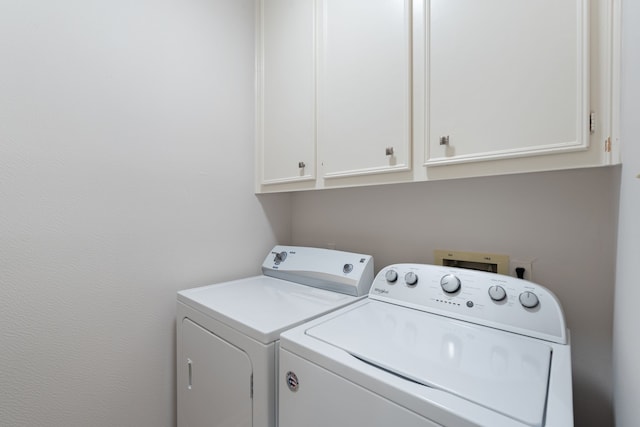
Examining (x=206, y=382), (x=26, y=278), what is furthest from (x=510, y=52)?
(x=26, y=278)

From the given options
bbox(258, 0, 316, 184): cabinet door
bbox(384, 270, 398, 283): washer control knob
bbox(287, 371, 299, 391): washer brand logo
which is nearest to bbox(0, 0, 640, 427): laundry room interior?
bbox(258, 0, 316, 184): cabinet door

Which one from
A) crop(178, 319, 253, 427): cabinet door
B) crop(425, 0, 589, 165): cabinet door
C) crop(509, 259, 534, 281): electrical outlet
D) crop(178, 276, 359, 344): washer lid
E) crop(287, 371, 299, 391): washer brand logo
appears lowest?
crop(178, 319, 253, 427): cabinet door

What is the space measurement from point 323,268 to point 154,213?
0.83 meters

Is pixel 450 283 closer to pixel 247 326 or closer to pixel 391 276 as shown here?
pixel 391 276

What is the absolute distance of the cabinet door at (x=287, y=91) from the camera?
1378 mm

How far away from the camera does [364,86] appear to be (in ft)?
3.84

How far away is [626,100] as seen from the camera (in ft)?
2.10

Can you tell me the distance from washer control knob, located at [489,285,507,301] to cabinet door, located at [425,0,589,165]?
1.42 feet

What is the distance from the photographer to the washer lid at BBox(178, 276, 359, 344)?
944 millimetres

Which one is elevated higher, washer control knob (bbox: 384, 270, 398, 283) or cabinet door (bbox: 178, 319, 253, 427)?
washer control knob (bbox: 384, 270, 398, 283)

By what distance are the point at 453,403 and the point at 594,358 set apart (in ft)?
2.67

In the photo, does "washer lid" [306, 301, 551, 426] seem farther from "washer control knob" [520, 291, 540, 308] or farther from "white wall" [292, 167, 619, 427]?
"white wall" [292, 167, 619, 427]

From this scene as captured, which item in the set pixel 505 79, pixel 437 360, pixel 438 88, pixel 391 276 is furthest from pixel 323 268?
pixel 505 79

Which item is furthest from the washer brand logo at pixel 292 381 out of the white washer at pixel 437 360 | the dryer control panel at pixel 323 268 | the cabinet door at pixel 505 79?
the cabinet door at pixel 505 79
